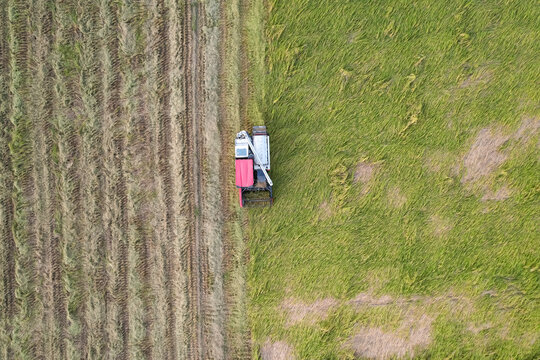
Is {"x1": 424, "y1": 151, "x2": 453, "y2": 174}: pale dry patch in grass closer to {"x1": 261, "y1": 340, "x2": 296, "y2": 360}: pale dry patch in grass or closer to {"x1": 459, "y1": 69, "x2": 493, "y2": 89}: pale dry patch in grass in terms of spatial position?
{"x1": 459, "y1": 69, "x2": 493, "y2": 89}: pale dry patch in grass

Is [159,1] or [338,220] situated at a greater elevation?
[159,1]

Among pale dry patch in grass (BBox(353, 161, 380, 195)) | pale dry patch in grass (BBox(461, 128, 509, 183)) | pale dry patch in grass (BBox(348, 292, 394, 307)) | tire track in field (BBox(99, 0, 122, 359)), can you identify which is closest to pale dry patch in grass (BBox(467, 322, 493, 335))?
pale dry patch in grass (BBox(348, 292, 394, 307))

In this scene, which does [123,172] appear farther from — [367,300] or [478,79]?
[478,79]

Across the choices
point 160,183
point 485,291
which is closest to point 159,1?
point 160,183

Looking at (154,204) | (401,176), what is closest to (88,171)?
(154,204)

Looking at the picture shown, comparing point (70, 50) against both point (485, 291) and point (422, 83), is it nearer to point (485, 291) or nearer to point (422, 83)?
point (422, 83)

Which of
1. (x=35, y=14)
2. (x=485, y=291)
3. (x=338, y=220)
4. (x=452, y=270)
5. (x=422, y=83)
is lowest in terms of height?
(x=485, y=291)
